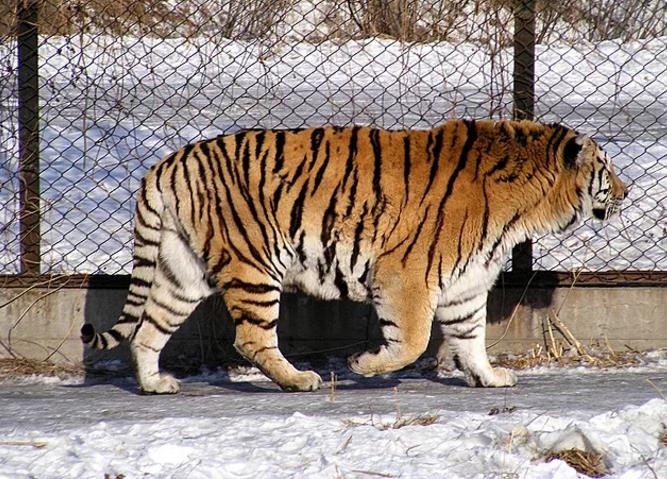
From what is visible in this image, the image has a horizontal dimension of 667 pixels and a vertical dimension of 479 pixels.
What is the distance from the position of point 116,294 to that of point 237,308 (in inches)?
53.8

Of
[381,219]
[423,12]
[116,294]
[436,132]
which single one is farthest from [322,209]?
[423,12]

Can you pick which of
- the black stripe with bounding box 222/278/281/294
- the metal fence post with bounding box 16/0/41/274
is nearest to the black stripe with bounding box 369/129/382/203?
the black stripe with bounding box 222/278/281/294

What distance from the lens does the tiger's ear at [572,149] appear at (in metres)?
6.28

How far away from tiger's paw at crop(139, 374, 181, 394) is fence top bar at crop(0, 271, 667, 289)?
3.37 ft

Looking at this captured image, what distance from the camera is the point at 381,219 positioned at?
20.1 feet

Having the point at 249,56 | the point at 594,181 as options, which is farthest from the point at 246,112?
the point at 594,181

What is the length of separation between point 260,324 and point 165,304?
1.81 feet

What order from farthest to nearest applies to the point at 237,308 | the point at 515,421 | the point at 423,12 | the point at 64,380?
the point at 423,12 < the point at 64,380 < the point at 237,308 < the point at 515,421

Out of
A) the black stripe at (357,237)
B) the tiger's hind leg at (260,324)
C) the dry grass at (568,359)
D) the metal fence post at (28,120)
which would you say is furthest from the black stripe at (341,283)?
the metal fence post at (28,120)

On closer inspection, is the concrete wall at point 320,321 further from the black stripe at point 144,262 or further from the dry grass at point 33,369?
the black stripe at point 144,262

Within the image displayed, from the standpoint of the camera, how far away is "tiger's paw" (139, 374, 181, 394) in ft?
20.3

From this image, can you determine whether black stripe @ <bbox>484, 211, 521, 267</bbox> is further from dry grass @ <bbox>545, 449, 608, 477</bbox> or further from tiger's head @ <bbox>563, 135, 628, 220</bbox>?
dry grass @ <bbox>545, 449, 608, 477</bbox>

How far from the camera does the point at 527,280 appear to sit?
7156 mm

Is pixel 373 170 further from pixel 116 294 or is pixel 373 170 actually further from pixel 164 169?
pixel 116 294
